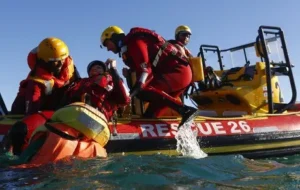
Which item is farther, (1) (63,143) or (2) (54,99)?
A: (2) (54,99)

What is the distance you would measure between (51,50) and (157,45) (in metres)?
1.68

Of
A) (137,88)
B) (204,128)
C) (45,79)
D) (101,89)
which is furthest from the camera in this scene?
(204,128)

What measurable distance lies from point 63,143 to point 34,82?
1.74 metres

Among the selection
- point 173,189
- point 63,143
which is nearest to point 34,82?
point 63,143

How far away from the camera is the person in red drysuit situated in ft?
15.8

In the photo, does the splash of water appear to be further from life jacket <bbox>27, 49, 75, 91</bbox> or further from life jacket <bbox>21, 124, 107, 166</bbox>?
life jacket <bbox>21, 124, 107, 166</bbox>

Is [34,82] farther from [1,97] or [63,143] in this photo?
[63,143]

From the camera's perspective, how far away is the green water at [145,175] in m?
3.22

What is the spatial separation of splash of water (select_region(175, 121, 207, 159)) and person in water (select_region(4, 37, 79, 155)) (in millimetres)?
1734

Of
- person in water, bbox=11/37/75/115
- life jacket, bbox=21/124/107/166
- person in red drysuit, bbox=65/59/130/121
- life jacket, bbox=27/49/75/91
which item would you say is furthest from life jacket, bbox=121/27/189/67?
life jacket, bbox=21/124/107/166

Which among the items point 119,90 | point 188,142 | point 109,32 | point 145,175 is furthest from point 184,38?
point 145,175

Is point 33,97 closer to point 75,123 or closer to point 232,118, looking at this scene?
point 75,123

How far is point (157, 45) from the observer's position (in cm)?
643

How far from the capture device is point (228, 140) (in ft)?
20.9
